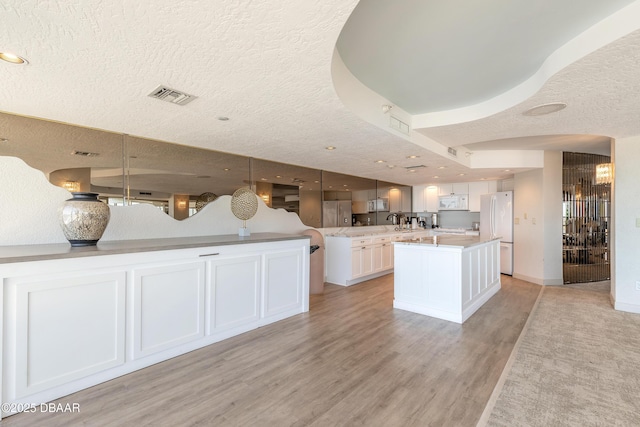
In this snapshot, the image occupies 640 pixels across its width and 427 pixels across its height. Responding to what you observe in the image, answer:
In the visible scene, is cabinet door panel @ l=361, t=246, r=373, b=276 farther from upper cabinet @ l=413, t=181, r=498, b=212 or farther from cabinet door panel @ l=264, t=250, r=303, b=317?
upper cabinet @ l=413, t=181, r=498, b=212

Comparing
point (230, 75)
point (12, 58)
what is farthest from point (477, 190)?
point (12, 58)

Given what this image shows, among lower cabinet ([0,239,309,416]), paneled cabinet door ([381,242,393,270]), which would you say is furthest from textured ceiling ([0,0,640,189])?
paneled cabinet door ([381,242,393,270])

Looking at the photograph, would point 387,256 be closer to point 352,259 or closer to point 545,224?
point 352,259

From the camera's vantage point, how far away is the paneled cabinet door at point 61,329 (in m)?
1.83

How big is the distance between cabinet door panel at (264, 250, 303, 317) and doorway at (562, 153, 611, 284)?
5268 millimetres

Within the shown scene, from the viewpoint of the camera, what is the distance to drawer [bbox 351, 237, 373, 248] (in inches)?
209

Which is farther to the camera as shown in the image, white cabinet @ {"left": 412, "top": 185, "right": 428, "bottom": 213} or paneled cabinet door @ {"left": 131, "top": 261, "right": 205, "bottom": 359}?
white cabinet @ {"left": 412, "top": 185, "right": 428, "bottom": 213}

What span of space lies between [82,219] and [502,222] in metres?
6.88

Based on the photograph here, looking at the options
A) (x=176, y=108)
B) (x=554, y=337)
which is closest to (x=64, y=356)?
(x=176, y=108)

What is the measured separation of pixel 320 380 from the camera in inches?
86.9

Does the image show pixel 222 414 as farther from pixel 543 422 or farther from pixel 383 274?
pixel 383 274

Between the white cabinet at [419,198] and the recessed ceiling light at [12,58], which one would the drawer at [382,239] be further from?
the recessed ceiling light at [12,58]

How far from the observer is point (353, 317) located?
3.56 m

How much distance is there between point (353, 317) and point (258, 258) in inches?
54.8
